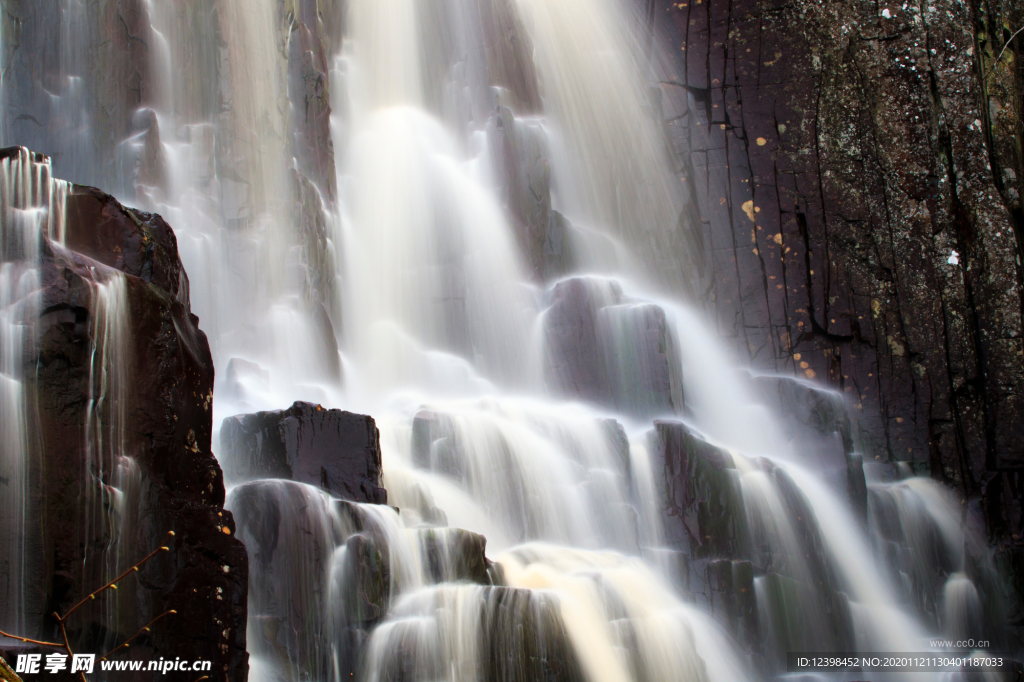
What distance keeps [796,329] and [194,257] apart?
23.3 ft

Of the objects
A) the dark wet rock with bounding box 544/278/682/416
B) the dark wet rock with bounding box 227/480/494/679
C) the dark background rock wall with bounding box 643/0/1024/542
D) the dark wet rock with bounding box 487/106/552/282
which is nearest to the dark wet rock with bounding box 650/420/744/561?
the dark wet rock with bounding box 544/278/682/416

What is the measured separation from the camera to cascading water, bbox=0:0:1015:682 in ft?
19.0

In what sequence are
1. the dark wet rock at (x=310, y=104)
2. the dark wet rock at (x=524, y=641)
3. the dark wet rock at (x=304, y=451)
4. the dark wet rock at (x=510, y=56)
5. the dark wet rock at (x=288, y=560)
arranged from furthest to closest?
the dark wet rock at (x=510, y=56) < the dark wet rock at (x=310, y=104) < the dark wet rock at (x=304, y=451) < the dark wet rock at (x=524, y=641) < the dark wet rock at (x=288, y=560)

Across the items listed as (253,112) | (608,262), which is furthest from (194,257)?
(608,262)

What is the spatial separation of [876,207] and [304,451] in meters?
7.98

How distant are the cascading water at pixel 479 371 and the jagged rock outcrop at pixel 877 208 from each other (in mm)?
598

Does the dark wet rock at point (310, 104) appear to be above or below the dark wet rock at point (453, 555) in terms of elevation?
above

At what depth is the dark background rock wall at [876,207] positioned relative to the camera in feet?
34.9

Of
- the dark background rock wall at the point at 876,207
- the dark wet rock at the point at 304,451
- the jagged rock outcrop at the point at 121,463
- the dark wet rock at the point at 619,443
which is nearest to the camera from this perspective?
the jagged rock outcrop at the point at 121,463

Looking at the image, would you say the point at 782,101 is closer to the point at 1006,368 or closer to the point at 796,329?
the point at 796,329

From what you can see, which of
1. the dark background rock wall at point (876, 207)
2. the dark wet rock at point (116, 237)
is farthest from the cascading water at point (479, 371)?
the dark background rock wall at point (876, 207)

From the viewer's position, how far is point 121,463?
4684mm

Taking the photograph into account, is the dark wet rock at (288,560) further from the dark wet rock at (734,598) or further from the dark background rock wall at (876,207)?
the dark background rock wall at (876,207)

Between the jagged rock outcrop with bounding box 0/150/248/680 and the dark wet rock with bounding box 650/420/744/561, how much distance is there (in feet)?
15.0
